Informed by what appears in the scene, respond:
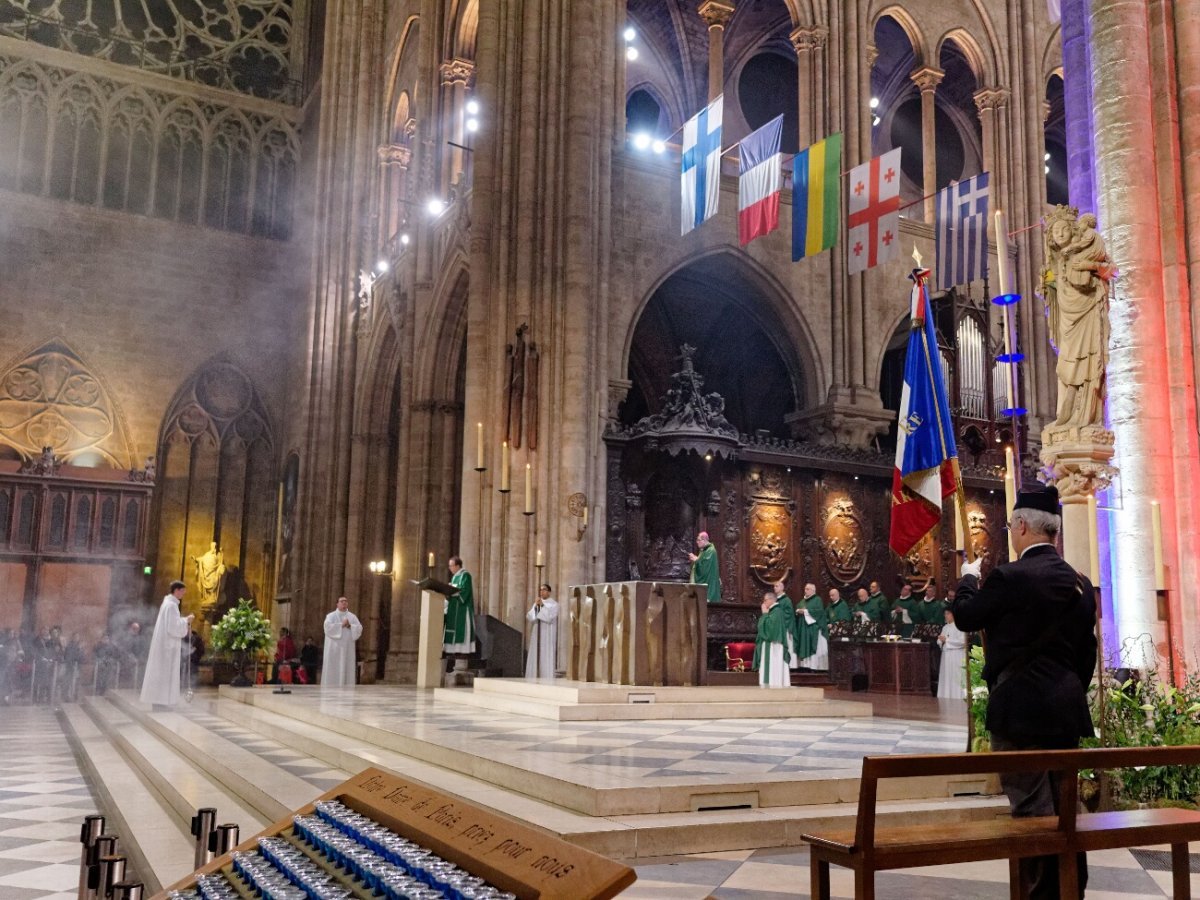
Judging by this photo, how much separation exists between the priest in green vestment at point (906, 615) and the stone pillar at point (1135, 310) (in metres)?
8.32

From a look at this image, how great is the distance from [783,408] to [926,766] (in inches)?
801

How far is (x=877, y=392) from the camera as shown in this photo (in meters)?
20.3

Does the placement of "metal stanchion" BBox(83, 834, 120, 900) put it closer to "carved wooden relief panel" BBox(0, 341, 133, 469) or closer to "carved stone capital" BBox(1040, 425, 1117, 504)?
"carved stone capital" BBox(1040, 425, 1117, 504)

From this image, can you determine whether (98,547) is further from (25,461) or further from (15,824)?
(15,824)

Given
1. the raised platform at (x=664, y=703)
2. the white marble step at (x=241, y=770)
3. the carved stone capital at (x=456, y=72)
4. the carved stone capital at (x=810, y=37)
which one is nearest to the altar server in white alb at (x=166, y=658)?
the white marble step at (x=241, y=770)

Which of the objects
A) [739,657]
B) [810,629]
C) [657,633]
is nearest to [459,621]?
[739,657]

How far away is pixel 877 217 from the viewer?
14.6m

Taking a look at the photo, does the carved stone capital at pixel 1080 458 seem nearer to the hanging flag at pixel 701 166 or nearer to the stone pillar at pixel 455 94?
the hanging flag at pixel 701 166

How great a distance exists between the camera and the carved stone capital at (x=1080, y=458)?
788 centimetres

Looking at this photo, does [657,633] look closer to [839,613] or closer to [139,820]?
[139,820]

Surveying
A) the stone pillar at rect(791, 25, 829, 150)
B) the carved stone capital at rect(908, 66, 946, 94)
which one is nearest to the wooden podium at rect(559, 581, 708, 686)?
the stone pillar at rect(791, 25, 829, 150)

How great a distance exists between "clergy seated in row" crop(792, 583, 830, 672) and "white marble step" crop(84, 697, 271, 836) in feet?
28.2

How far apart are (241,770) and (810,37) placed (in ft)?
59.7

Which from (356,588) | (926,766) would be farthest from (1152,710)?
(356,588)
